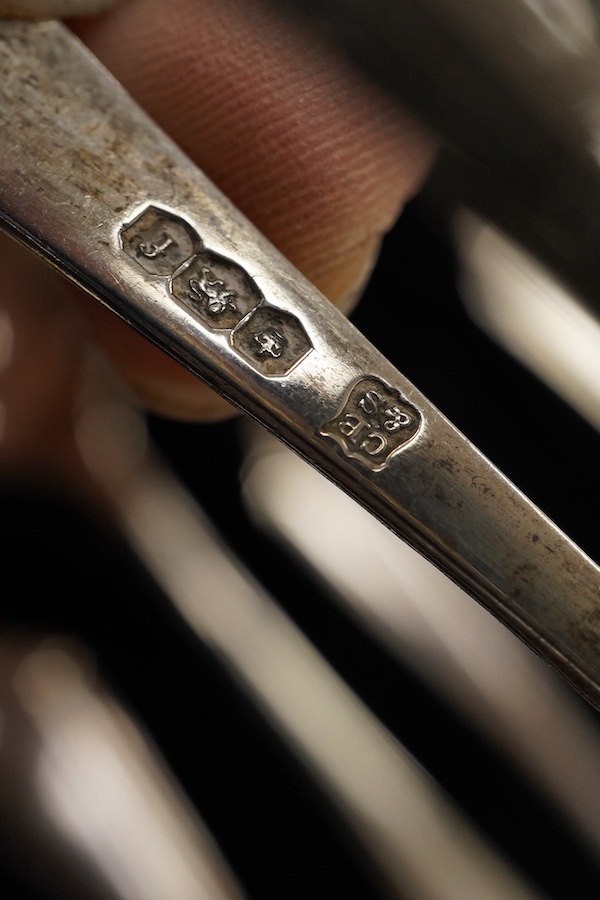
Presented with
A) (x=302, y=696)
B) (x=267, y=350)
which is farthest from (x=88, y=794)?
(x=267, y=350)

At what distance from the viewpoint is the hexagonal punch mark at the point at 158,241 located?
0.20m

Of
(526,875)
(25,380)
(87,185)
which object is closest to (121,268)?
(87,185)

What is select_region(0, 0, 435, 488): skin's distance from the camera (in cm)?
24

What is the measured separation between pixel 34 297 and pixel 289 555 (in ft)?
0.51

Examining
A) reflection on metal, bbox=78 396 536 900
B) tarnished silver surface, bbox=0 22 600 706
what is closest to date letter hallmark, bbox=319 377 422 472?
tarnished silver surface, bbox=0 22 600 706

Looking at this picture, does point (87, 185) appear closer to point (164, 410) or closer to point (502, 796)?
point (164, 410)

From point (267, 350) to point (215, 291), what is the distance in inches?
0.9

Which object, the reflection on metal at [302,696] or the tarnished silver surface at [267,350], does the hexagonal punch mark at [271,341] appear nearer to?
the tarnished silver surface at [267,350]

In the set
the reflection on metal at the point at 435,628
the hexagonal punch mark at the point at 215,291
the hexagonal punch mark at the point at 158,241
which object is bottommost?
the reflection on metal at the point at 435,628

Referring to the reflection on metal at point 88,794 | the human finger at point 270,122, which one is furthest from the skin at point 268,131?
the reflection on metal at point 88,794

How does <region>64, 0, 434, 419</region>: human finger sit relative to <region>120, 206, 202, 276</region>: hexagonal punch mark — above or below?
above

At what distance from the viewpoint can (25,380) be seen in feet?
1.03

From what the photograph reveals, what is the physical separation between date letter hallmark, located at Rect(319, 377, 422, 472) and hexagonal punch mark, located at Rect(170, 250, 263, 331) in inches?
1.5

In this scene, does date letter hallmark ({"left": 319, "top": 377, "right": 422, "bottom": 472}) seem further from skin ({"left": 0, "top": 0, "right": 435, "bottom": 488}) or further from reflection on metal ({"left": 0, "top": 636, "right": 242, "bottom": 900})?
reflection on metal ({"left": 0, "top": 636, "right": 242, "bottom": 900})
